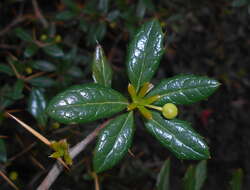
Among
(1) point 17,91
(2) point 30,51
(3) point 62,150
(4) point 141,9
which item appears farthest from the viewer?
(4) point 141,9

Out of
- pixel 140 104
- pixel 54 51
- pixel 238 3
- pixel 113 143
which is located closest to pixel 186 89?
pixel 140 104

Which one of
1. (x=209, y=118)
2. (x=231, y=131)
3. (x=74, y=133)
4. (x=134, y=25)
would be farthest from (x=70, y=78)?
(x=231, y=131)

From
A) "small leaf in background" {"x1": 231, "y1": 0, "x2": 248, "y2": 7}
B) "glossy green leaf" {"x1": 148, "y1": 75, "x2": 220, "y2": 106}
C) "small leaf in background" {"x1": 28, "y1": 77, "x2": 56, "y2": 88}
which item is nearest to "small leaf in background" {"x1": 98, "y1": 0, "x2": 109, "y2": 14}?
"small leaf in background" {"x1": 28, "y1": 77, "x2": 56, "y2": 88}

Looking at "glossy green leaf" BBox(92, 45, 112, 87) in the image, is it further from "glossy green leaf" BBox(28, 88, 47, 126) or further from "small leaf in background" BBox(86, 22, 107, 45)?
"small leaf in background" BBox(86, 22, 107, 45)

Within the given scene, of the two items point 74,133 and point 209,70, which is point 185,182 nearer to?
point 74,133

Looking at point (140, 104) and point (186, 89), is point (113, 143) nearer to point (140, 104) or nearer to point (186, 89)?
point (140, 104)
